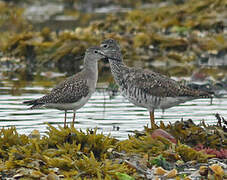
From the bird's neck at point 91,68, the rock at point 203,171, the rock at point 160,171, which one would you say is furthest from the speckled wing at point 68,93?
the rock at point 203,171

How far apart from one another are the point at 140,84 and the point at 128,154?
7.40 feet

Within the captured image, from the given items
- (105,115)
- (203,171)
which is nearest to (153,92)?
(105,115)

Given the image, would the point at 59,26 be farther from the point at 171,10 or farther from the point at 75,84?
the point at 75,84

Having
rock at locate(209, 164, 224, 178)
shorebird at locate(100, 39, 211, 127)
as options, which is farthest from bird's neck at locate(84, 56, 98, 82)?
rock at locate(209, 164, 224, 178)

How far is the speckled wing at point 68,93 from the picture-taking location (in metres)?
9.83

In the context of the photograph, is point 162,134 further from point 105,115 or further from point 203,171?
point 105,115

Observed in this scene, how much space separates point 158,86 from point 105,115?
5.95 feet

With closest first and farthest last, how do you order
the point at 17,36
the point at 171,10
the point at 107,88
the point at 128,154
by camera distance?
the point at 128,154, the point at 107,88, the point at 17,36, the point at 171,10

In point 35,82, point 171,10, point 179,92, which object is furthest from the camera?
point 171,10

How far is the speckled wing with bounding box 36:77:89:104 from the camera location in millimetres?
9828

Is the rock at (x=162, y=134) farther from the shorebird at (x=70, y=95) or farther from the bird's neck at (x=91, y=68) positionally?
the bird's neck at (x=91, y=68)

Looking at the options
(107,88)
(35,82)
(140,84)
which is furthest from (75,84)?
(35,82)

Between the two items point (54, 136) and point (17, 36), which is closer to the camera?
point (54, 136)

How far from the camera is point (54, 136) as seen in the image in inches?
312
